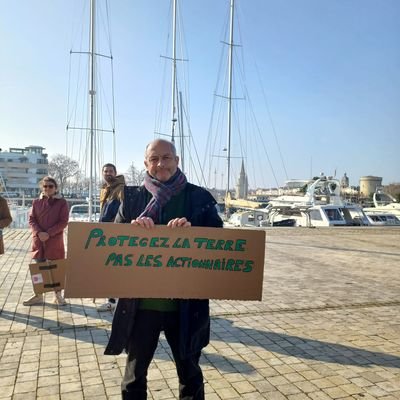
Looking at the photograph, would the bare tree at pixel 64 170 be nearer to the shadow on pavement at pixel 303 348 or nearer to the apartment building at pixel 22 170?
the apartment building at pixel 22 170

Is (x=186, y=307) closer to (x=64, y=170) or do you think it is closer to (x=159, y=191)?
(x=159, y=191)

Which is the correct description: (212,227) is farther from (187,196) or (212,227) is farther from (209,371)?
(209,371)

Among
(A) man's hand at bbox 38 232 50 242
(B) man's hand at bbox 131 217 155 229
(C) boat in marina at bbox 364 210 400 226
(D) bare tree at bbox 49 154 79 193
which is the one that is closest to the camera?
(B) man's hand at bbox 131 217 155 229

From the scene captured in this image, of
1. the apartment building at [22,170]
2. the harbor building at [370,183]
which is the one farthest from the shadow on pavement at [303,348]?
the harbor building at [370,183]

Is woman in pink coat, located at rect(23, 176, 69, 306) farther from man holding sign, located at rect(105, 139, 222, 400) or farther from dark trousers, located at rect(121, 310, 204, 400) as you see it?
dark trousers, located at rect(121, 310, 204, 400)

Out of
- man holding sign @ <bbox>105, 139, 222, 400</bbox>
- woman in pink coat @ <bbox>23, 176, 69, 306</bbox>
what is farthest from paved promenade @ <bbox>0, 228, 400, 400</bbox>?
man holding sign @ <bbox>105, 139, 222, 400</bbox>

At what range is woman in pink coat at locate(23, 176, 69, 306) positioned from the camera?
6.00 metres

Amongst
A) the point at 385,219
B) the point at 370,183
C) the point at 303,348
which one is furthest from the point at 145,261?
the point at 370,183

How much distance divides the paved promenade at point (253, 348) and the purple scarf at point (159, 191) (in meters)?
1.75

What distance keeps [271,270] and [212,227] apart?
7.03 m

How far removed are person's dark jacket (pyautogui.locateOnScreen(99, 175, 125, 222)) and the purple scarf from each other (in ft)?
7.97

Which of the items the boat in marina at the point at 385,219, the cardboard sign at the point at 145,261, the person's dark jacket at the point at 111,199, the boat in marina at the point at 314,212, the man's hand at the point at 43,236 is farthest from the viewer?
the boat in marina at the point at 385,219

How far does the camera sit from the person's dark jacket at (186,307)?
8.42ft

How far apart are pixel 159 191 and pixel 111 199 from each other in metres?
2.84
